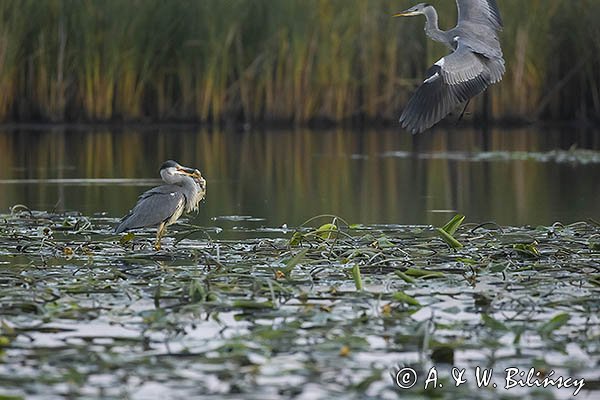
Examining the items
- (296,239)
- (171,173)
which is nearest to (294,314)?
(296,239)

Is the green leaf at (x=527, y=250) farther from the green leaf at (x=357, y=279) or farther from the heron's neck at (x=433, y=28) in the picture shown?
the heron's neck at (x=433, y=28)

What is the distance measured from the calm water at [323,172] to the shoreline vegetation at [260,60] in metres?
0.41

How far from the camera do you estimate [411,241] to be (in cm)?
717

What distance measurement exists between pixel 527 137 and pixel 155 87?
495 centimetres

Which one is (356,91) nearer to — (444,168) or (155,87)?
(155,87)

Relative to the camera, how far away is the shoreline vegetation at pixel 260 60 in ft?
57.3

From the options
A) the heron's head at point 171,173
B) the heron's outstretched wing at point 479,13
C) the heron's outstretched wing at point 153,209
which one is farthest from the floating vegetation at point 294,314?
the heron's outstretched wing at point 479,13

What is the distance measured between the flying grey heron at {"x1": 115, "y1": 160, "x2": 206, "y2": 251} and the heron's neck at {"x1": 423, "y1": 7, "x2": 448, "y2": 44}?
2.00m

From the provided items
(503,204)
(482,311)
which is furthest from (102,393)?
(503,204)

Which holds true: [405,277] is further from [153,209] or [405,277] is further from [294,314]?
[153,209]

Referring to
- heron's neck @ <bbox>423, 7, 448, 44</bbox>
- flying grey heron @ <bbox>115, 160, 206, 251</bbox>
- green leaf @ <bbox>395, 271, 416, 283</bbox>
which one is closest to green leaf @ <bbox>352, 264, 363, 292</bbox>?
green leaf @ <bbox>395, 271, 416, 283</bbox>

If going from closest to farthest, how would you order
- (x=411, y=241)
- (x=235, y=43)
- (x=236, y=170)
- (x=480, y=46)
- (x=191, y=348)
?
1. (x=191, y=348)
2. (x=411, y=241)
3. (x=480, y=46)
4. (x=236, y=170)
5. (x=235, y=43)

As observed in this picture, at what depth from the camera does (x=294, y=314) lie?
5078mm

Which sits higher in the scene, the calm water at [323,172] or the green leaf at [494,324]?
the calm water at [323,172]
